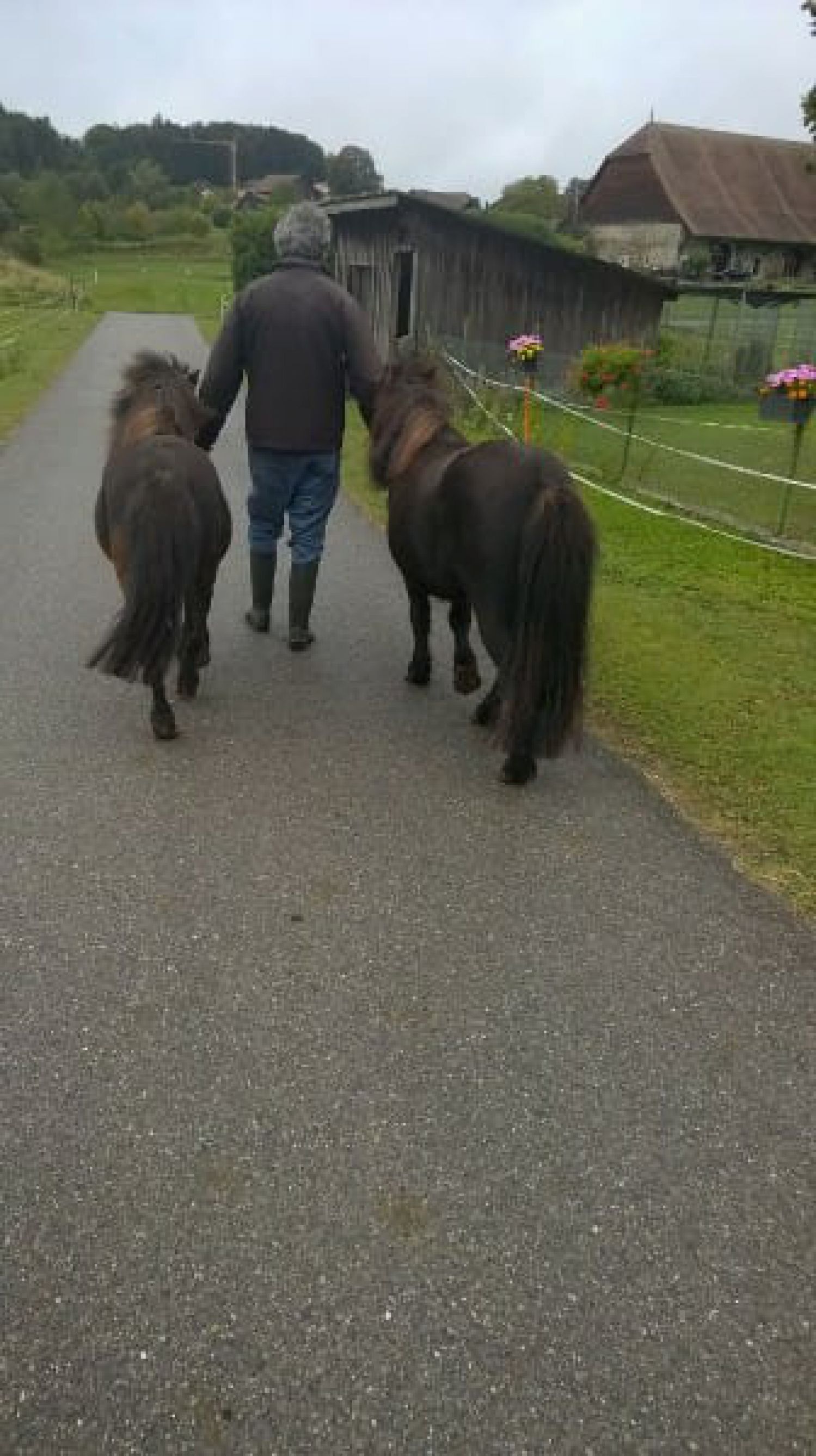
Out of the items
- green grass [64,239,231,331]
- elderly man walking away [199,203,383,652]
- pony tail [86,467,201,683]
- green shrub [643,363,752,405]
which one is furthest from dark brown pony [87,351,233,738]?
green grass [64,239,231,331]

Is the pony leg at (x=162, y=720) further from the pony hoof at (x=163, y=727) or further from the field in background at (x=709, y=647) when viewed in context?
the field in background at (x=709, y=647)

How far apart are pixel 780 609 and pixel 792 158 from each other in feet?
184

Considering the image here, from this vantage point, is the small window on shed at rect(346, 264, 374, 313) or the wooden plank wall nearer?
the wooden plank wall

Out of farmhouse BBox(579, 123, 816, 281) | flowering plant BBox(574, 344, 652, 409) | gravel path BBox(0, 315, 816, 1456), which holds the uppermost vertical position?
farmhouse BBox(579, 123, 816, 281)

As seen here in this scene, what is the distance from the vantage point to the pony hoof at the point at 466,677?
4.83m

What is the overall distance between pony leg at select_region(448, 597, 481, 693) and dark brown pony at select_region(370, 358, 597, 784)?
127 mm

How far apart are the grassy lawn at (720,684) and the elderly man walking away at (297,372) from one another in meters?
Result: 1.88

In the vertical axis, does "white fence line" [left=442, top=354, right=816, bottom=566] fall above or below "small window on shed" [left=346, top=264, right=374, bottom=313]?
below

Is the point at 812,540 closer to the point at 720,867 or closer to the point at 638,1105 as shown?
the point at 720,867

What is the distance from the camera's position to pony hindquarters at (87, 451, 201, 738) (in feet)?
13.0

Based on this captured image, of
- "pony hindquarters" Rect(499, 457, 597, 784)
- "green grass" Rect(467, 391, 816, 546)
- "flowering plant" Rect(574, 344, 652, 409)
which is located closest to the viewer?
"pony hindquarters" Rect(499, 457, 597, 784)

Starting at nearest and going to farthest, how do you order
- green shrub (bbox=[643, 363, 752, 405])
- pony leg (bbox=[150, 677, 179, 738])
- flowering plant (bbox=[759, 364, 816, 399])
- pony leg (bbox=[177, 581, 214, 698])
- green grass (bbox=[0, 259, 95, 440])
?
1. pony leg (bbox=[150, 677, 179, 738])
2. pony leg (bbox=[177, 581, 214, 698])
3. flowering plant (bbox=[759, 364, 816, 399])
4. green grass (bbox=[0, 259, 95, 440])
5. green shrub (bbox=[643, 363, 752, 405])

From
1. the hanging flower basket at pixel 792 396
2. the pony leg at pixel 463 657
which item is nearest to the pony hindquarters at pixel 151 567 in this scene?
the pony leg at pixel 463 657

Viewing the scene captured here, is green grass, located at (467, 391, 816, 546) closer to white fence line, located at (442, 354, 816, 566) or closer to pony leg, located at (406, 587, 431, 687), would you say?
white fence line, located at (442, 354, 816, 566)
